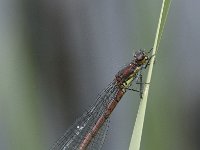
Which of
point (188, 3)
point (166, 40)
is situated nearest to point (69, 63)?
point (166, 40)

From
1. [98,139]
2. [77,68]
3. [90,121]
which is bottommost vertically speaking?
[98,139]

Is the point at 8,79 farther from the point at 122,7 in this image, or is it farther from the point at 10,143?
the point at 122,7

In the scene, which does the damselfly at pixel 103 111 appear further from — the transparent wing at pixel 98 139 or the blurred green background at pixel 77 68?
the blurred green background at pixel 77 68

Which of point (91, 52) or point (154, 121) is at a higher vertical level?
point (91, 52)

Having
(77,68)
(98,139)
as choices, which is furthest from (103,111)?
(77,68)

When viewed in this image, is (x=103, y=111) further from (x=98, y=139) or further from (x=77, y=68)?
(x=77, y=68)

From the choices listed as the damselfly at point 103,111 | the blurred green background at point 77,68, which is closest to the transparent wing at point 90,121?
the damselfly at point 103,111
